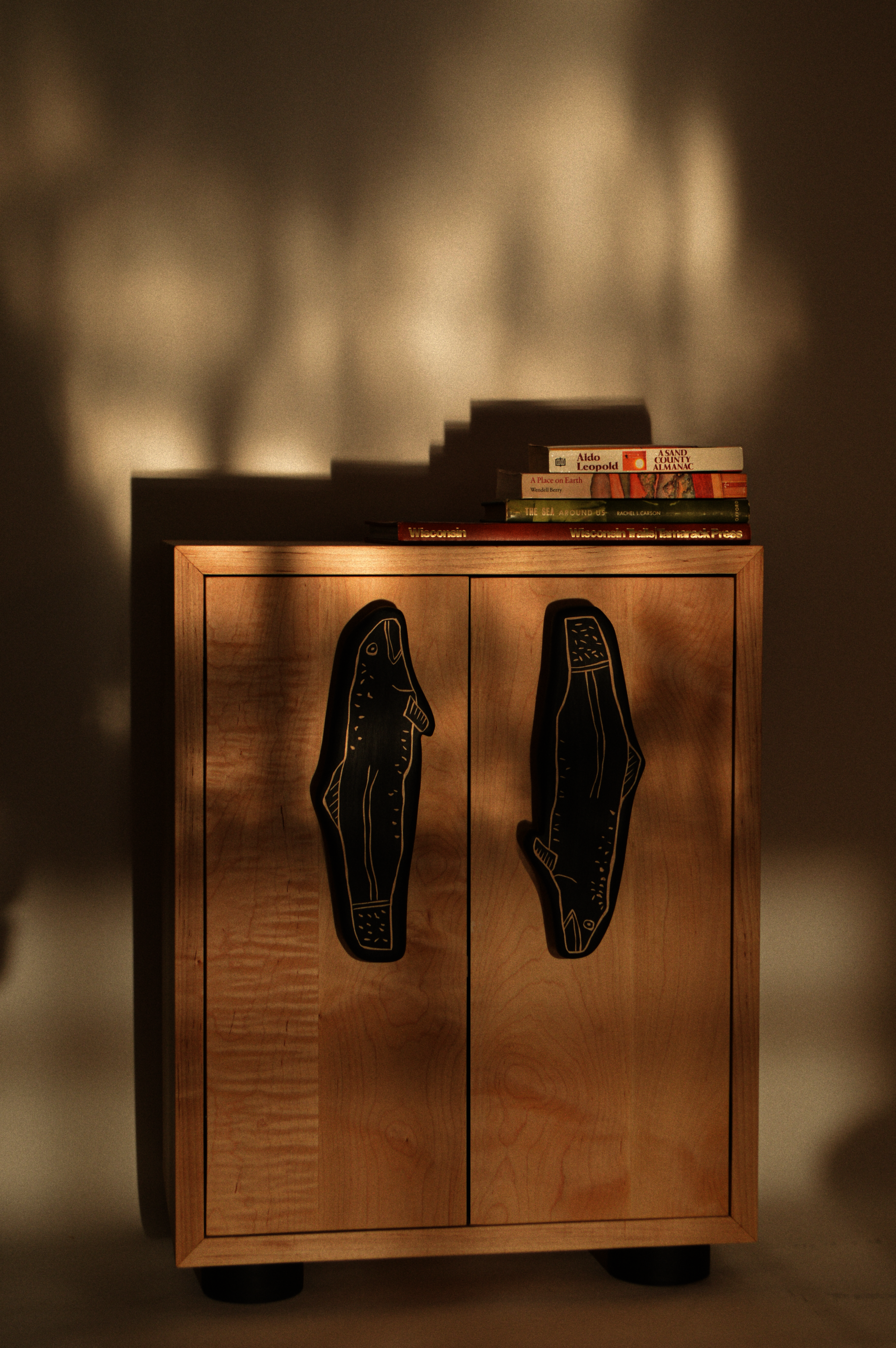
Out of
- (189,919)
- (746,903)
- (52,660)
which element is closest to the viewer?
(189,919)

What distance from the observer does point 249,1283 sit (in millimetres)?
1987

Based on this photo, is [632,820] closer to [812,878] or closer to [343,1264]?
[812,878]

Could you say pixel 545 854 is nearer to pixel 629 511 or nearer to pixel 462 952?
pixel 462 952

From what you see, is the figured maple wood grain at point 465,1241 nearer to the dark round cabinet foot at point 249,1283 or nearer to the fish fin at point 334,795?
the dark round cabinet foot at point 249,1283

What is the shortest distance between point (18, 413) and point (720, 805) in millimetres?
1410

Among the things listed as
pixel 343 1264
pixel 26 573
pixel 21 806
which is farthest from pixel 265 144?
pixel 343 1264

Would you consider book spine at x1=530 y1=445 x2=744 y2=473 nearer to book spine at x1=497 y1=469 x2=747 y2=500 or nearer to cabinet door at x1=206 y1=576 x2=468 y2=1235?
book spine at x1=497 y1=469 x2=747 y2=500

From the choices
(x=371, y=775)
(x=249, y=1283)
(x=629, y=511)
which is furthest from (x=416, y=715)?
(x=249, y=1283)

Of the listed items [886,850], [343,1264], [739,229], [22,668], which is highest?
[739,229]

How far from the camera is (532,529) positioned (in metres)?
1.92

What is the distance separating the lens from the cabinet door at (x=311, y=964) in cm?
186

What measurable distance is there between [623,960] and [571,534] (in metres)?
0.68

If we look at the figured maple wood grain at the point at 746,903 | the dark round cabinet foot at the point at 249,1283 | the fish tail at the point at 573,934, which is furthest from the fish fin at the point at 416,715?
the dark round cabinet foot at the point at 249,1283

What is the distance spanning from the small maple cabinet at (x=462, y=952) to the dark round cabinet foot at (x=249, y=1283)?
12 centimetres
